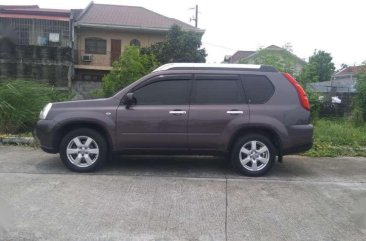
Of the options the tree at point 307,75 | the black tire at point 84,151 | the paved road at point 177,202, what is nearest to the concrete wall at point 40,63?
the tree at point 307,75

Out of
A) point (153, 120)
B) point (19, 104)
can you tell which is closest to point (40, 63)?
point (19, 104)

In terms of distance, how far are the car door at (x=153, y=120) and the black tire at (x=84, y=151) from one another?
0.32 meters

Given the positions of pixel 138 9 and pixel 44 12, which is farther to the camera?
pixel 138 9

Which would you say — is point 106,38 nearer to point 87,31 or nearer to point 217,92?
point 87,31

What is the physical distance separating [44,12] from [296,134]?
26.5 metres

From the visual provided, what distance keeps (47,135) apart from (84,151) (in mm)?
638

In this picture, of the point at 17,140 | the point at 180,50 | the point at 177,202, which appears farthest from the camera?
the point at 180,50

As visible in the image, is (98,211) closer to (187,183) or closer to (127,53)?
(187,183)

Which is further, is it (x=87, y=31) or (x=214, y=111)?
(x=87, y=31)

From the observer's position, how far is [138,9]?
34.2m

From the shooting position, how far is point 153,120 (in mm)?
6703

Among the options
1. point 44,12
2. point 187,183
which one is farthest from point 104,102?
point 44,12

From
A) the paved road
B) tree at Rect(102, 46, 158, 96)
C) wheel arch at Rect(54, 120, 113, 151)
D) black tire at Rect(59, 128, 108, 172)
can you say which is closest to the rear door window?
the paved road

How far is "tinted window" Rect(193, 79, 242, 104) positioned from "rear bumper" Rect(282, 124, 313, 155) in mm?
961
